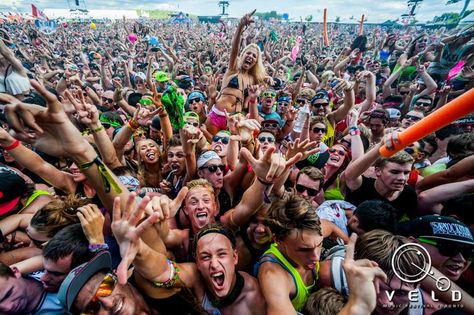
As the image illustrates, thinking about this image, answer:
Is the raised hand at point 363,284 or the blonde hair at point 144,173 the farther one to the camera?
the blonde hair at point 144,173

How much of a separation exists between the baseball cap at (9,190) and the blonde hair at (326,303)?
297 centimetres

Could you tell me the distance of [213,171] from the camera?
2992 millimetres

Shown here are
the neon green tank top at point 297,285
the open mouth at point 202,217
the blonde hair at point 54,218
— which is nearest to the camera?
the neon green tank top at point 297,285

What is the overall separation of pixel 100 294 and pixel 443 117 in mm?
2216

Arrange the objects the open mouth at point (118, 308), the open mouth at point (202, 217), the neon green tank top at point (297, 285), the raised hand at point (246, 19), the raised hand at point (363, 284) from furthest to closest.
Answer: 1. the raised hand at point (246, 19)
2. the open mouth at point (202, 217)
3. the neon green tank top at point (297, 285)
4. the open mouth at point (118, 308)
5. the raised hand at point (363, 284)

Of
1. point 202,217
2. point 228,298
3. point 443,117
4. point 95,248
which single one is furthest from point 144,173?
point 443,117

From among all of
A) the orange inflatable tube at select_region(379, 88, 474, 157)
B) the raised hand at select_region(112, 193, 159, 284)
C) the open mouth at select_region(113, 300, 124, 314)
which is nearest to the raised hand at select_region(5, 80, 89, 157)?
the raised hand at select_region(112, 193, 159, 284)

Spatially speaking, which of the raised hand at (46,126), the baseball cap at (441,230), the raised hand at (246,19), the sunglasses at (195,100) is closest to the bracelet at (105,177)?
the raised hand at (46,126)

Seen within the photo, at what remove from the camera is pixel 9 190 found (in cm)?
248

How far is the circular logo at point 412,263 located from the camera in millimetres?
1767

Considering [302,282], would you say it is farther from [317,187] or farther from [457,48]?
[457,48]

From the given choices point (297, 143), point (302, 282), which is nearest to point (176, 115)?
point (297, 143)

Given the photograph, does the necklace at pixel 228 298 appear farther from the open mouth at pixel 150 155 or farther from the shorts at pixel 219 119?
the shorts at pixel 219 119

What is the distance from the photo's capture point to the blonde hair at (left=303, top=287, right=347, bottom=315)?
5.63 ft
